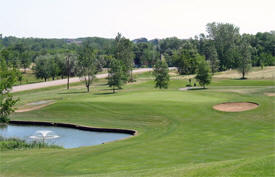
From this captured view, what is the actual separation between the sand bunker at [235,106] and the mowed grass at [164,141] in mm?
1171

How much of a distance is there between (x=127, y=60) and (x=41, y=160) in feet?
293

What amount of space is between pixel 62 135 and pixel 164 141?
1499 cm

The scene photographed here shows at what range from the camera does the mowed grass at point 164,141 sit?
20469 millimetres

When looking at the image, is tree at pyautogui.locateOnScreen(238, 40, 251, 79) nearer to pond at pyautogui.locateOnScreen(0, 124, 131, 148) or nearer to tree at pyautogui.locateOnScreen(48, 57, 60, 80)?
A: tree at pyautogui.locateOnScreen(48, 57, 60, 80)

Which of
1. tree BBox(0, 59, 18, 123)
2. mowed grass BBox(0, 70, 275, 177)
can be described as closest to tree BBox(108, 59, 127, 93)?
mowed grass BBox(0, 70, 275, 177)

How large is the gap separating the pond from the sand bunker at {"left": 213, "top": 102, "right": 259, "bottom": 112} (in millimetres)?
13894

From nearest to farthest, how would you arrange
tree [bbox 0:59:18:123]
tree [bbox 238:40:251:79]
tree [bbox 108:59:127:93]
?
tree [bbox 0:59:18:123] < tree [bbox 108:59:127:93] < tree [bbox 238:40:251:79]

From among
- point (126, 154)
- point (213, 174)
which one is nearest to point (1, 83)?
point (126, 154)

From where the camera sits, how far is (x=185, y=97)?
57.5 metres

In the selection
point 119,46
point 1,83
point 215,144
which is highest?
point 119,46

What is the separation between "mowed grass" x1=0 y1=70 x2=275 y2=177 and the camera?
2047cm

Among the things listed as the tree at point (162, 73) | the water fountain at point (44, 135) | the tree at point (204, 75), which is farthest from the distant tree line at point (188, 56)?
the water fountain at point (44, 135)

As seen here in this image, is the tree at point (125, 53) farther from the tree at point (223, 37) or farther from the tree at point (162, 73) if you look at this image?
the tree at point (223, 37)

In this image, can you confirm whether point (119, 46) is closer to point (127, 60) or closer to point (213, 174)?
point (127, 60)
